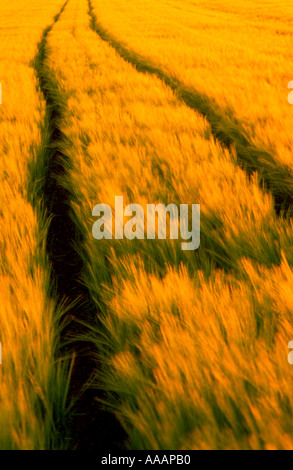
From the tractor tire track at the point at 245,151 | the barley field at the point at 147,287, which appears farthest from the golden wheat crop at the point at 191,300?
the tractor tire track at the point at 245,151

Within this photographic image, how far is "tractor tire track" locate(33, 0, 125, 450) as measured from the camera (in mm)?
758

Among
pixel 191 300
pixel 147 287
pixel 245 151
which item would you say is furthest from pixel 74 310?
pixel 245 151

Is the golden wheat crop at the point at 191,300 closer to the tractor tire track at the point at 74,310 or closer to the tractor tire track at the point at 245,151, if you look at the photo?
the tractor tire track at the point at 74,310

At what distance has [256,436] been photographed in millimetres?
561

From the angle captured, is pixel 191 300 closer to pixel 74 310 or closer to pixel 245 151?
pixel 74 310

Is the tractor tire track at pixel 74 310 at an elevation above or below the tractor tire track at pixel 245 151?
below

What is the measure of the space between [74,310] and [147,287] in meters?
0.30

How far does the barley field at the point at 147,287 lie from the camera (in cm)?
64

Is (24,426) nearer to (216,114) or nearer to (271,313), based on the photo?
(271,313)

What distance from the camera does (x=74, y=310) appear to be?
1.12 metres

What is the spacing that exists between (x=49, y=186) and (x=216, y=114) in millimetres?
1533

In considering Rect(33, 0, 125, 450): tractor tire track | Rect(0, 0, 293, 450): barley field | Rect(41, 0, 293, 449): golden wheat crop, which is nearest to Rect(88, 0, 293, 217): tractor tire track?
Rect(0, 0, 293, 450): barley field


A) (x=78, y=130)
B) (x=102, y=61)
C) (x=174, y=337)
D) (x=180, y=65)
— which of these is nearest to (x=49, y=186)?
(x=78, y=130)

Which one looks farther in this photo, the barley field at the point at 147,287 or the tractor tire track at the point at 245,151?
the tractor tire track at the point at 245,151
